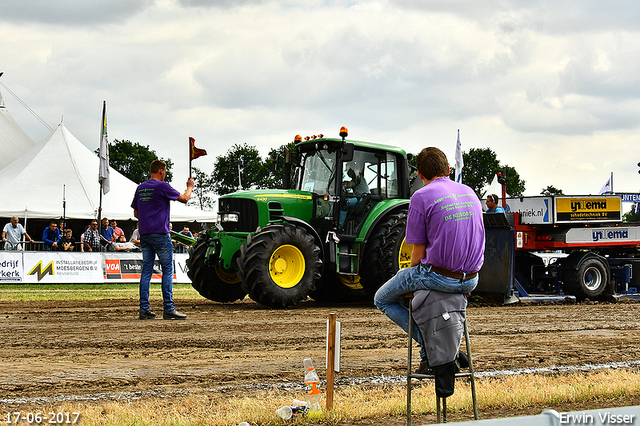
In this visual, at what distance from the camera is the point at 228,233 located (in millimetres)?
10672

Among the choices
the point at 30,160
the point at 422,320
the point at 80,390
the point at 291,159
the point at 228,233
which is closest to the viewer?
the point at 422,320

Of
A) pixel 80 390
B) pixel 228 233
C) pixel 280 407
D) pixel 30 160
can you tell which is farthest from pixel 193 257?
pixel 30 160

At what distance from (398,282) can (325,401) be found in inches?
38.3

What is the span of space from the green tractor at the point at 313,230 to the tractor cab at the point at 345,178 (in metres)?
0.02

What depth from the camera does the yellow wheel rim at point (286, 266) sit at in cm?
1035

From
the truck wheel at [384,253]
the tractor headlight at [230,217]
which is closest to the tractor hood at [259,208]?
the tractor headlight at [230,217]

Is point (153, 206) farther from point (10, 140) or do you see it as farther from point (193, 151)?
point (10, 140)

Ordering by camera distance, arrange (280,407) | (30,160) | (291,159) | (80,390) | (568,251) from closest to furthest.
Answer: (280,407) → (80,390) → (291,159) → (568,251) → (30,160)

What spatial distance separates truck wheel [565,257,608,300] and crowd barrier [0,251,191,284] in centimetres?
975

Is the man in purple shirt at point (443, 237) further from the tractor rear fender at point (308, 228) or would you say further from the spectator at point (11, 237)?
the spectator at point (11, 237)

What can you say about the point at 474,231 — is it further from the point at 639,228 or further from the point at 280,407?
the point at 639,228

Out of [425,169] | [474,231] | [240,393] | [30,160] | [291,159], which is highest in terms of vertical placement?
[30,160]

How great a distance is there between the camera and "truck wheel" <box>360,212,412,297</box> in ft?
35.2

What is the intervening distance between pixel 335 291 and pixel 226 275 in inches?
80.5
